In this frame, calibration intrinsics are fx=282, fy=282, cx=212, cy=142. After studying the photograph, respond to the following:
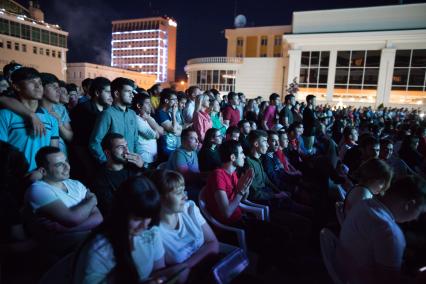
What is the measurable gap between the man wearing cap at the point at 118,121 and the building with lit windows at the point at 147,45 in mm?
85559

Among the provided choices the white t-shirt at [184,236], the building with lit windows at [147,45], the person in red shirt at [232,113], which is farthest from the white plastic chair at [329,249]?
the building with lit windows at [147,45]

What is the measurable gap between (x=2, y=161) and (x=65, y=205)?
35.2 inches

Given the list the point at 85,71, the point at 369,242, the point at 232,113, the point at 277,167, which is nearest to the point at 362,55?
the point at 232,113

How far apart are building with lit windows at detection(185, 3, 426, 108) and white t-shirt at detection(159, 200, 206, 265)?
92.1 ft

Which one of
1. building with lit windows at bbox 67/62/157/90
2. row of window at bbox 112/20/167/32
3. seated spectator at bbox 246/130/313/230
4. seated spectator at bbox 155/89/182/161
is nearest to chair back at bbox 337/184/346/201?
seated spectator at bbox 246/130/313/230

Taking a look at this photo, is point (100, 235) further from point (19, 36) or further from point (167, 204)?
point (19, 36)

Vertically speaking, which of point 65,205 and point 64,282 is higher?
point 65,205

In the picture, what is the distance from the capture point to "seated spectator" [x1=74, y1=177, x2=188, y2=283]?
1352 millimetres

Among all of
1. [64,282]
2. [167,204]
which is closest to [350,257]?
[167,204]

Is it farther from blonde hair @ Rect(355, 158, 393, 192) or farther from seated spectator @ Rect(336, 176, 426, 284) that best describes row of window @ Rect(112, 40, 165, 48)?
seated spectator @ Rect(336, 176, 426, 284)

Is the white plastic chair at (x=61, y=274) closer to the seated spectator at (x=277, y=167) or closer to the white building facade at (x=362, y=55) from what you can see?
the seated spectator at (x=277, y=167)

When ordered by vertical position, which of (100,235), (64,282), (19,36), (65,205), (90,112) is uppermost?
(19,36)

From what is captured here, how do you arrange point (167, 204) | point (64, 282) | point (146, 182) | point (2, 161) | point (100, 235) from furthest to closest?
point (2, 161), point (167, 204), point (64, 282), point (146, 182), point (100, 235)

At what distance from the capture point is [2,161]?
2533 millimetres
